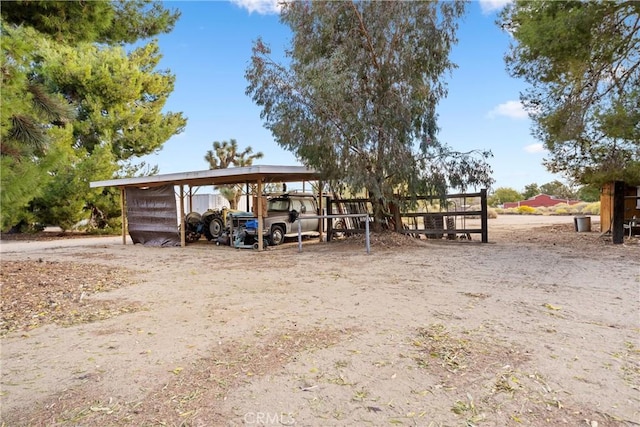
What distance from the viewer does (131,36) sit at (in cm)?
939

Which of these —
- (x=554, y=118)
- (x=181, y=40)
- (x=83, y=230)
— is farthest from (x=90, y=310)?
(x=83, y=230)

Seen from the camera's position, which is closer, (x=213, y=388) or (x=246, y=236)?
(x=213, y=388)

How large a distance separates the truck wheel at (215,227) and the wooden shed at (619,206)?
1214cm

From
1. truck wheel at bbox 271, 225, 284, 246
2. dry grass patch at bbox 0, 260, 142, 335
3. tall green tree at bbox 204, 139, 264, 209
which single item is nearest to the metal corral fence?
truck wheel at bbox 271, 225, 284, 246

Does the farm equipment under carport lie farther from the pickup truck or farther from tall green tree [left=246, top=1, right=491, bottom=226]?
tall green tree [left=246, top=1, right=491, bottom=226]

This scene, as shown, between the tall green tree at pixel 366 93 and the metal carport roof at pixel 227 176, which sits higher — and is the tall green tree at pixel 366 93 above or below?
above

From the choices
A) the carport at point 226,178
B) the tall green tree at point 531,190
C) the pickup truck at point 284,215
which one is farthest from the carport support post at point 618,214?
the tall green tree at point 531,190

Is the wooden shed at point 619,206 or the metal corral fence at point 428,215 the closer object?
the wooden shed at point 619,206

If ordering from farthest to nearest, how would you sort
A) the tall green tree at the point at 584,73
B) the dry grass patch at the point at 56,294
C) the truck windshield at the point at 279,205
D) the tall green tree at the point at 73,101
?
1. the truck windshield at the point at 279,205
2. the tall green tree at the point at 584,73
3. the tall green tree at the point at 73,101
4. the dry grass patch at the point at 56,294

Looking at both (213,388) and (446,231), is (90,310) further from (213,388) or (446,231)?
(446,231)

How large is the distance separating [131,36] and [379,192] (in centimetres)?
705

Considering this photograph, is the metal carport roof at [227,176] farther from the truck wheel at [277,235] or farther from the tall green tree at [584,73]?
the tall green tree at [584,73]

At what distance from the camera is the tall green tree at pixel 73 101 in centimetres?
579

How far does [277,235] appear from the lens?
43.5 ft
